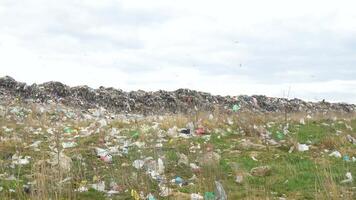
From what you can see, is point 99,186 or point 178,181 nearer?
point 99,186

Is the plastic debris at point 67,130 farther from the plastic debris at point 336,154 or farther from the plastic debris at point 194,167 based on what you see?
the plastic debris at point 336,154

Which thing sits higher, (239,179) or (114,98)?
(114,98)

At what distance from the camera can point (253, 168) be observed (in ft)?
21.2

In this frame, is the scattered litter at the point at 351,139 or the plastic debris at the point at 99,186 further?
the scattered litter at the point at 351,139

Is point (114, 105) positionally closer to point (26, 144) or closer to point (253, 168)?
point (26, 144)

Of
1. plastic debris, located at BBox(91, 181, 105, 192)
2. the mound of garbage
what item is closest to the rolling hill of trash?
plastic debris, located at BBox(91, 181, 105, 192)

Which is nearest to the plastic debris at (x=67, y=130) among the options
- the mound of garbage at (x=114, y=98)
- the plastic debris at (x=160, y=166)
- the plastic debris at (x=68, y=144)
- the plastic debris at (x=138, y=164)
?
the plastic debris at (x=68, y=144)

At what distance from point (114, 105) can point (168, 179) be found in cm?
1379

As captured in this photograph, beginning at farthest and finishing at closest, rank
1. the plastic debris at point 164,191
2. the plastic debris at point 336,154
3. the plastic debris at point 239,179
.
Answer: the plastic debris at point 336,154, the plastic debris at point 239,179, the plastic debris at point 164,191

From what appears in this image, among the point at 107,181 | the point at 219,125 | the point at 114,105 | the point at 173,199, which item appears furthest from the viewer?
the point at 114,105

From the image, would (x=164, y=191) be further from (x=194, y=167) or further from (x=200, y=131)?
(x=200, y=131)

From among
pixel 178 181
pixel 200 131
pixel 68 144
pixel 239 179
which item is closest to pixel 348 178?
pixel 239 179

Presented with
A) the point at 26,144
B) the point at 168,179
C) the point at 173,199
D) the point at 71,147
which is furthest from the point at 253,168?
the point at 26,144

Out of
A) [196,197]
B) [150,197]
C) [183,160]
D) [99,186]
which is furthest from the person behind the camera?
[183,160]
